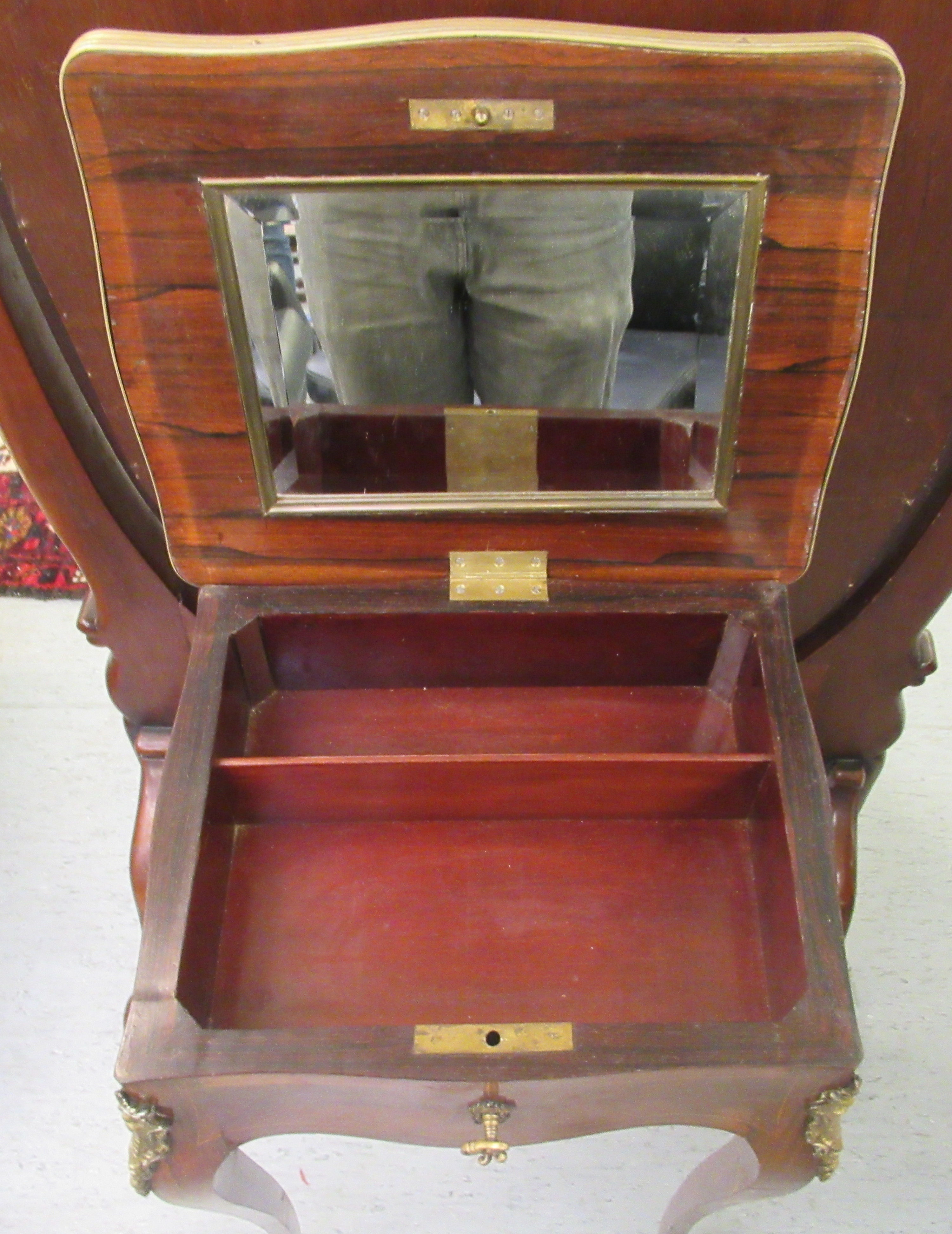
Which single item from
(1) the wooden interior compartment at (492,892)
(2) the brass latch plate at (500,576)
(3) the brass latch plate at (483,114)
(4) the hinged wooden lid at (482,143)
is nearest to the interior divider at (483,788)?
(1) the wooden interior compartment at (492,892)

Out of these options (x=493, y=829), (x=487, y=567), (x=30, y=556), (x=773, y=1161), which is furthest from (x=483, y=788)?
(x=30, y=556)

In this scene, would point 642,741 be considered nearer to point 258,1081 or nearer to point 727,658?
point 727,658

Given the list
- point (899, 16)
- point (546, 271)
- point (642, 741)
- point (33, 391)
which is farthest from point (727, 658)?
point (33, 391)

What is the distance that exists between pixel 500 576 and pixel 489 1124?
0.34m

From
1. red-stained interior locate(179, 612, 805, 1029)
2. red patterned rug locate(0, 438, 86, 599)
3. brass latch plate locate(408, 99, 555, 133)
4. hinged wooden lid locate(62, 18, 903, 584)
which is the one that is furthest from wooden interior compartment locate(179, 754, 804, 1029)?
red patterned rug locate(0, 438, 86, 599)

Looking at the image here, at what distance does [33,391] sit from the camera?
2.29ft

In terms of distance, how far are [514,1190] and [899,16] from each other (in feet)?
3.13

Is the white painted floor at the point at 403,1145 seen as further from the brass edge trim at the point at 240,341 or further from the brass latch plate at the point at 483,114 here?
the brass latch plate at the point at 483,114

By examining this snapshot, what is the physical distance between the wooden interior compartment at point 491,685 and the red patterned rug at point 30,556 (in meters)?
0.82

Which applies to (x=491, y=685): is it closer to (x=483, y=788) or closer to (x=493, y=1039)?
(x=483, y=788)

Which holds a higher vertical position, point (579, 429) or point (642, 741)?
point (579, 429)

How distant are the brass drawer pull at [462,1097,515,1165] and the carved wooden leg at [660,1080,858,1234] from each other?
15 centimetres

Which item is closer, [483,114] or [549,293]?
[483,114]

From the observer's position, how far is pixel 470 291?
2.16 ft
